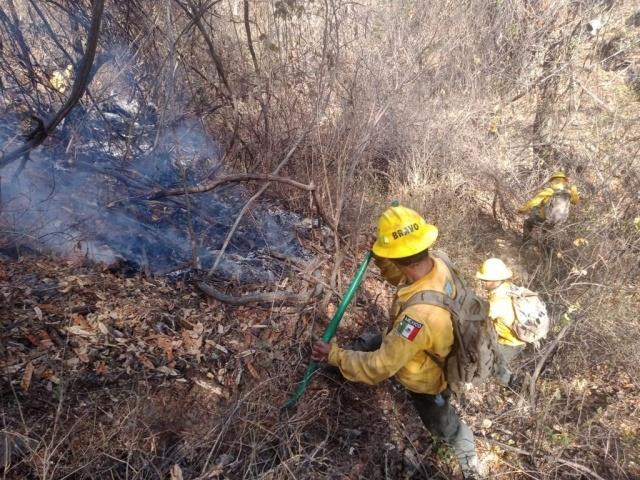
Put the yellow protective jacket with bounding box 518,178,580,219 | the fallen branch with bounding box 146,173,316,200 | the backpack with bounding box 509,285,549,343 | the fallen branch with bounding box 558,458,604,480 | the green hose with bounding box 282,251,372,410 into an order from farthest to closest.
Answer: the yellow protective jacket with bounding box 518,178,580,219
the fallen branch with bounding box 146,173,316,200
the backpack with bounding box 509,285,549,343
the green hose with bounding box 282,251,372,410
the fallen branch with bounding box 558,458,604,480

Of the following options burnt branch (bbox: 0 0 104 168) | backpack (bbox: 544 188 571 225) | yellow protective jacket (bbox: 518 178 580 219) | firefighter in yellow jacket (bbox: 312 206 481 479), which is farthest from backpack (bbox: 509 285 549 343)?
burnt branch (bbox: 0 0 104 168)

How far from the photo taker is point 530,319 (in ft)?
11.4

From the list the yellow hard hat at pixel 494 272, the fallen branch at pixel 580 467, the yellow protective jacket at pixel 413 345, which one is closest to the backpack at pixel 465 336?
the yellow protective jacket at pixel 413 345

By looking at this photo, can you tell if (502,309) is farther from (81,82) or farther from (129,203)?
(129,203)

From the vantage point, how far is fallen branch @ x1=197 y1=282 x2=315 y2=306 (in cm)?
368

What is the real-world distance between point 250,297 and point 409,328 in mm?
1802

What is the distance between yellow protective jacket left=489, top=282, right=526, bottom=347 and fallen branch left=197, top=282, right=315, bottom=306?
5.45ft

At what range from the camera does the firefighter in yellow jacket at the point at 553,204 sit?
571cm

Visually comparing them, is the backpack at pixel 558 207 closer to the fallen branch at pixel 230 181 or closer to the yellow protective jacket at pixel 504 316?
the yellow protective jacket at pixel 504 316

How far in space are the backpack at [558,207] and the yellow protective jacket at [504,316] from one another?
8.44 ft

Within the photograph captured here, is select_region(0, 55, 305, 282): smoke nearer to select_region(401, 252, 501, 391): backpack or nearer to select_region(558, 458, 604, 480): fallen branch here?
select_region(401, 252, 501, 391): backpack

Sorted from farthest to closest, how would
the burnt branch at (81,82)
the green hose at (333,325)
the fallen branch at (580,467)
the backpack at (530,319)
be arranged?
the backpack at (530,319)
the green hose at (333,325)
the fallen branch at (580,467)
the burnt branch at (81,82)

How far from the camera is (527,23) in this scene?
28.0 feet

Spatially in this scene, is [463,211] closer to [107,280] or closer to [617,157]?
[617,157]
